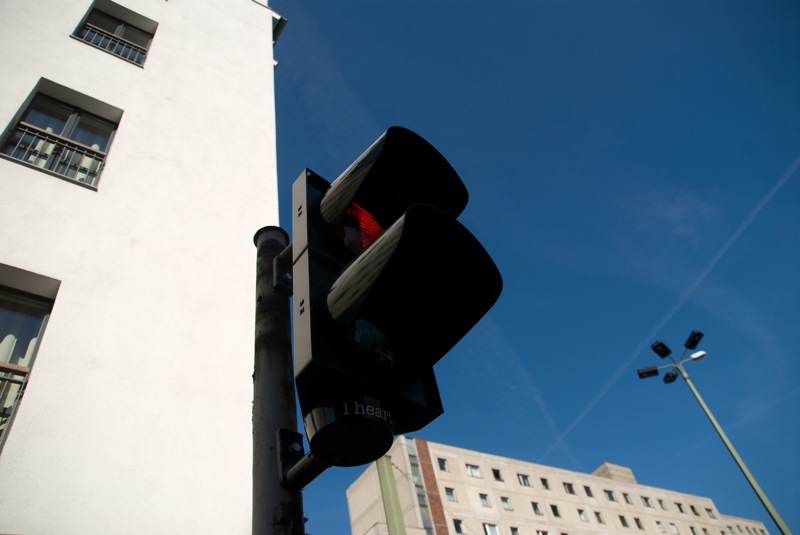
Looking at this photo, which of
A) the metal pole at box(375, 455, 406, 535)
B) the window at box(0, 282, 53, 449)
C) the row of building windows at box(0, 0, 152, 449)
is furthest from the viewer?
the metal pole at box(375, 455, 406, 535)

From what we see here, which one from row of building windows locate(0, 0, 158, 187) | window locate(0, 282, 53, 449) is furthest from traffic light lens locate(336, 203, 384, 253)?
row of building windows locate(0, 0, 158, 187)

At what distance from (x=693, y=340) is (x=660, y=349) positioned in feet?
3.98

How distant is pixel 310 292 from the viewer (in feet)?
4.51

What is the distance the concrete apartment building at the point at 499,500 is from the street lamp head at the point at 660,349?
97.7 ft

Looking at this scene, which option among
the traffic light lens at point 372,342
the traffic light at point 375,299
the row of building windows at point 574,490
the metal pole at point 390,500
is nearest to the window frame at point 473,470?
the row of building windows at point 574,490

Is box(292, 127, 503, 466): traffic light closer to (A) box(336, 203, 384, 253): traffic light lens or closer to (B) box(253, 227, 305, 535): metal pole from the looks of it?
(A) box(336, 203, 384, 253): traffic light lens

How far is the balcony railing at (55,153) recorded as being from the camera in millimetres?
5109

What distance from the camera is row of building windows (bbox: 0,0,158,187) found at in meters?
5.20

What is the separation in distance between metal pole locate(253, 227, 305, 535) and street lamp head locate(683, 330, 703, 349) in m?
21.2

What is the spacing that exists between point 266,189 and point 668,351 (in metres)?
18.5

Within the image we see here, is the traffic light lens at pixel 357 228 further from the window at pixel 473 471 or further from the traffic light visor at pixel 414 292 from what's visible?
the window at pixel 473 471

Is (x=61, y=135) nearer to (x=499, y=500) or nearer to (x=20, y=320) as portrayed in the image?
(x=20, y=320)

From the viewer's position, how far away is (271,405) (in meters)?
1.50

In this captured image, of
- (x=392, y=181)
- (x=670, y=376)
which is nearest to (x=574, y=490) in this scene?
(x=670, y=376)
